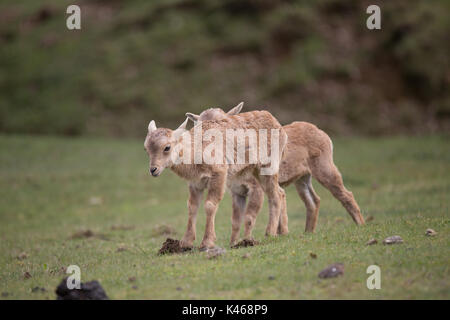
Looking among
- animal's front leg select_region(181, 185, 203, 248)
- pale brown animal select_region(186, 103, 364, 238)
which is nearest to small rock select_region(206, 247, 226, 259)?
animal's front leg select_region(181, 185, 203, 248)

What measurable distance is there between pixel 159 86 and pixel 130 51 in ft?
11.4

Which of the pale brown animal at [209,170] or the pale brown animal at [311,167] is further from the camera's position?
the pale brown animal at [311,167]

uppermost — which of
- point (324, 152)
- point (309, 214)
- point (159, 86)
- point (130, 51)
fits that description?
point (130, 51)

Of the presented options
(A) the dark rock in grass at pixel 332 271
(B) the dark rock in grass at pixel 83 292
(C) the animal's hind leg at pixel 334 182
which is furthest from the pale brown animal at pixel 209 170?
(A) the dark rock in grass at pixel 332 271

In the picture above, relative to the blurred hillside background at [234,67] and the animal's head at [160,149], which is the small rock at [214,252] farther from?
the blurred hillside background at [234,67]

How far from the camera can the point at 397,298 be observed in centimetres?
711

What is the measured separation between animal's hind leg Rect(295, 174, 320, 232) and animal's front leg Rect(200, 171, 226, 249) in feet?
10.3

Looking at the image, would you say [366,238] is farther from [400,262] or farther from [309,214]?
[309,214]

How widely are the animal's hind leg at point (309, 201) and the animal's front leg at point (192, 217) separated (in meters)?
3.19

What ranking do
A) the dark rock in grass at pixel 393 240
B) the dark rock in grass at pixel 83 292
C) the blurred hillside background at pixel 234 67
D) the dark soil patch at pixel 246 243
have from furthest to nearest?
the blurred hillside background at pixel 234 67, the dark soil patch at pixel 246 243, the dark rock in grass at pixel 393 240, the dark rock in grass at pixel 83 292

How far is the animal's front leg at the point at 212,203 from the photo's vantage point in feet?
33.3

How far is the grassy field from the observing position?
782 centimetres

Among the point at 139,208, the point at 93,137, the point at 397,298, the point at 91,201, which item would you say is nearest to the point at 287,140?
the point at 397,298

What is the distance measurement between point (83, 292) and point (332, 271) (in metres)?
3.07
